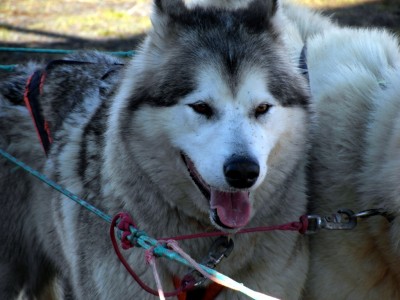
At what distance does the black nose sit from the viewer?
2744 millimetres

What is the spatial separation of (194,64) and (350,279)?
3.88ft

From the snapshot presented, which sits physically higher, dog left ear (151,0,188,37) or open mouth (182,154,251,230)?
dog left ear (151,0,188,37)

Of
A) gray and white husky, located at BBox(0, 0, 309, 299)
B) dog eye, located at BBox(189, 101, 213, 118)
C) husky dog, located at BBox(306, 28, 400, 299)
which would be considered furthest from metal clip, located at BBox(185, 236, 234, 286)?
dog eye, located at BBox(189, 101, 213, 118)

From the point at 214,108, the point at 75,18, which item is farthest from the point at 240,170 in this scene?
the point at 75,18

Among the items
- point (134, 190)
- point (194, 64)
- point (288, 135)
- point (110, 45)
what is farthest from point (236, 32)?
point (110, 45)

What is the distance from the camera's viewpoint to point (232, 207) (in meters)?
2.97

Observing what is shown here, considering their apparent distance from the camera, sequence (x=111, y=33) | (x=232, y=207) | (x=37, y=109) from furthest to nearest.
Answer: (x=111, y=33)
(x=37, y=109)
(x=232, y=207)

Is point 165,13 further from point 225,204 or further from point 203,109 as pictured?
point 225,204

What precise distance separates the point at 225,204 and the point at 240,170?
255 mm

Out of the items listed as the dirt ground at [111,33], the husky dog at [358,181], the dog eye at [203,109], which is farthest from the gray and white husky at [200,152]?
the dirt ground at [111,33]

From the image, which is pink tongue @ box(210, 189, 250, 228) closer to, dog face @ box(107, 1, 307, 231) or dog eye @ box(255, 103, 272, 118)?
dog face @ box(107, 1, 307, 231)

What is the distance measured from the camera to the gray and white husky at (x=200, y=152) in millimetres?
2914

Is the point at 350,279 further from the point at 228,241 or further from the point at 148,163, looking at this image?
the point at 148,163

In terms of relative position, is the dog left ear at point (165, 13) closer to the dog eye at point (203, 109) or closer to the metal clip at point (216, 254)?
the dog eye at point (203, 109)
